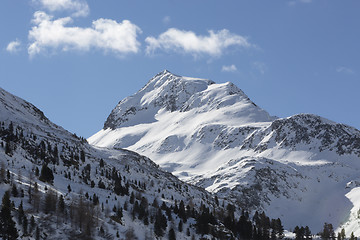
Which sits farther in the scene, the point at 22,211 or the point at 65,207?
the point at 65,207

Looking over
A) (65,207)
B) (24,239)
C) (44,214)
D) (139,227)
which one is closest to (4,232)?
(24,239)

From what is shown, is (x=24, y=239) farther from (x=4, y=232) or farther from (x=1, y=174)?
(x=1, y=174)

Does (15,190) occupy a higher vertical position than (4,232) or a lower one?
higher

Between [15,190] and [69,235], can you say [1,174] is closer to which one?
[15,190]

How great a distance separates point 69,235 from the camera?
17000 cm

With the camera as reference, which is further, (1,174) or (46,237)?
(1,174)

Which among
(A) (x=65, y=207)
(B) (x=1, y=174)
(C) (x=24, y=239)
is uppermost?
(B) (x=1, y=174)

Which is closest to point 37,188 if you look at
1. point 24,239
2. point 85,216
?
point 85,216

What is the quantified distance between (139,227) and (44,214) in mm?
35936

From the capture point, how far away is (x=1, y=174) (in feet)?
614

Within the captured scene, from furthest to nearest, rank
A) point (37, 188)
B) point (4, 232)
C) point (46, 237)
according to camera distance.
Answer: point (37, 188) < point (46, 237) < point (4, 232)

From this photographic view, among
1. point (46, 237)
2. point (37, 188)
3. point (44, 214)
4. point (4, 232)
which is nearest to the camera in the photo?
point (4, 232)

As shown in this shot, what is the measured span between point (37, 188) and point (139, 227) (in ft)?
120

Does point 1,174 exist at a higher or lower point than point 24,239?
higher
